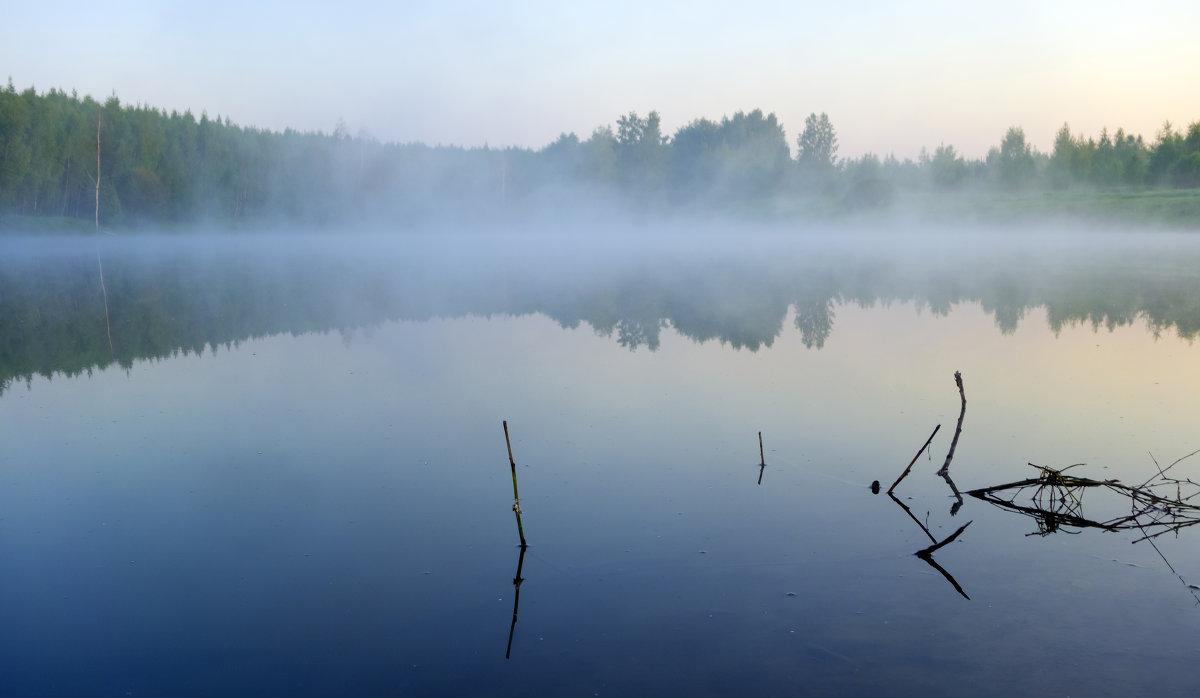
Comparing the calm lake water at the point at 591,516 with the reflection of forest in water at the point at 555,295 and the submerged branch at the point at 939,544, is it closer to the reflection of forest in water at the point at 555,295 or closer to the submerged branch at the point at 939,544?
the submerged branch at the point at 939,544

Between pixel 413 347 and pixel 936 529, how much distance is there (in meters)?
9.56

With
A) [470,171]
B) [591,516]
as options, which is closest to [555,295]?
[591,516]

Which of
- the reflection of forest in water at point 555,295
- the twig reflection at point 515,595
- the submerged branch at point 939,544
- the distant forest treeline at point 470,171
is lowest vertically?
the submerged branch at point 939,544

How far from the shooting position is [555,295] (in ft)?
70.0

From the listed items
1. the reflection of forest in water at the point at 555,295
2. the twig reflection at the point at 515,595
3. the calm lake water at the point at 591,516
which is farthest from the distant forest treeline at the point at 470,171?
the twig reflection at the point at 515,595

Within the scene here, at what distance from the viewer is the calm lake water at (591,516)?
429 cm

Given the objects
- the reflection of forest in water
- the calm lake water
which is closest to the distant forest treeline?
the reflection of forest in water

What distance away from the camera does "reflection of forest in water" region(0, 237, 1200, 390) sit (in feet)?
49.0

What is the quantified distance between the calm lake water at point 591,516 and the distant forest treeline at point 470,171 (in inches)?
2355

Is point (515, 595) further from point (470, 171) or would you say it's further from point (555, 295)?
point (470, 171)

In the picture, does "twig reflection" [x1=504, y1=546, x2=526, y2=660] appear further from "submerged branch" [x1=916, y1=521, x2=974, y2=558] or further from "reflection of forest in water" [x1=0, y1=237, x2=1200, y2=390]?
"reflection of forest in water" [x1=0, y1=237, x2=1200, y2=390]

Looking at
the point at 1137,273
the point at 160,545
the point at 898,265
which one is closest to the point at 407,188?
the point at 898,265

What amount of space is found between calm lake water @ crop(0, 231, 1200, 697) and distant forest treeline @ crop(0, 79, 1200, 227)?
5982 cm

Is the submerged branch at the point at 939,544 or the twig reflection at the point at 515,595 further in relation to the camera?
the submerged branch at the point at 939,544
